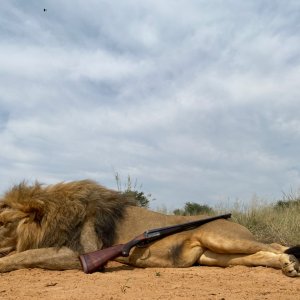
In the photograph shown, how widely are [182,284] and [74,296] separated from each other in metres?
1.24

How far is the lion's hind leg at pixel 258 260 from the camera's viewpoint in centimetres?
607

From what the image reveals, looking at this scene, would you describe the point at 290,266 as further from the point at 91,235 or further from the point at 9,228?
the point at 9,228

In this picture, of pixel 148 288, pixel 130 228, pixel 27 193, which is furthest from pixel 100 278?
pixel 27 193

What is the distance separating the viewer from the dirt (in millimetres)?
4660

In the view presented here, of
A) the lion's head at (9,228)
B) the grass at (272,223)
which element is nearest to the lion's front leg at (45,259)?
the lion's head at (9,228)

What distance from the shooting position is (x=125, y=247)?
6.51 m

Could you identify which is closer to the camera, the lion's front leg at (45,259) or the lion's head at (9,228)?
the lion's front leg at (45,259)

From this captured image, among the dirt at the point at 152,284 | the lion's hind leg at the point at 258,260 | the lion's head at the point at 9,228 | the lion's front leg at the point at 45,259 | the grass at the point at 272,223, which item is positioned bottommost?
the dirt at the point at 152,284

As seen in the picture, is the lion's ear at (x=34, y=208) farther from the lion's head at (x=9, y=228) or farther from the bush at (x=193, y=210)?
the bush at (x=193, y=210)

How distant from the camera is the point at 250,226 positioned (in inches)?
447

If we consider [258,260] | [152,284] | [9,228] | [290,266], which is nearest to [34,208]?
[9,228]

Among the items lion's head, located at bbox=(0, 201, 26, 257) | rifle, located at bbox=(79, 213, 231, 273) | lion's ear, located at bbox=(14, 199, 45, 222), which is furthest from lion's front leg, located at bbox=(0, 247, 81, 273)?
lion's ear, located at bbox=(14, 199, 45, 222)

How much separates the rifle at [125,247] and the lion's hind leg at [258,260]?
0.50m

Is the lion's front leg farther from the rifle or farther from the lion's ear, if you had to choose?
the lion's ear
